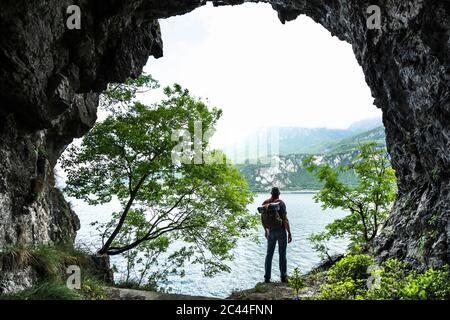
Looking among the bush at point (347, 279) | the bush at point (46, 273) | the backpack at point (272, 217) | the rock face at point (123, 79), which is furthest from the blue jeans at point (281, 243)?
the bush at point (46, 273)

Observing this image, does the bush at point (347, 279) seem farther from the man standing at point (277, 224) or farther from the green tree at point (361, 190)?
the green tree at point (361, 190)

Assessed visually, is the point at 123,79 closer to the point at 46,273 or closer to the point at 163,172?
the point at 163,172

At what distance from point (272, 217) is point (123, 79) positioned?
350 inches

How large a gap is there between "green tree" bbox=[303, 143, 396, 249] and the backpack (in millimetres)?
4777

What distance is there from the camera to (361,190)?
14680 millimetres

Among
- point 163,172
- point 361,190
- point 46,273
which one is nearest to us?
point 46,273

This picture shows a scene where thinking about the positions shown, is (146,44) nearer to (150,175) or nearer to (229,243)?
(150,175)

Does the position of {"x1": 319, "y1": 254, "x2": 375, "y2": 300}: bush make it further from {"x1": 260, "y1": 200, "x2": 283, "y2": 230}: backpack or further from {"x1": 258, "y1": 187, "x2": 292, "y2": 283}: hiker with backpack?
{"x1": 260, "y1": 200, "x2": 283, "y2": 230}: backpack

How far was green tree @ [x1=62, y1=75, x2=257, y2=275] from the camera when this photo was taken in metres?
16.9

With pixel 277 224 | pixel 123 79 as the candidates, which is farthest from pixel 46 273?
pixel 123 79

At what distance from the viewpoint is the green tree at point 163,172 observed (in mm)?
16922

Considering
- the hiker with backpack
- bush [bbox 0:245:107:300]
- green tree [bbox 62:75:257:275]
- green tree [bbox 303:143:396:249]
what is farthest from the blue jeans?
green tree [bbox 62:75:257:275]

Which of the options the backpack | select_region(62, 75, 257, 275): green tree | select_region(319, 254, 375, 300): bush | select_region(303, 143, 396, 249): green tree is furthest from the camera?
select_region(62, 75, 257, 275): green tree
